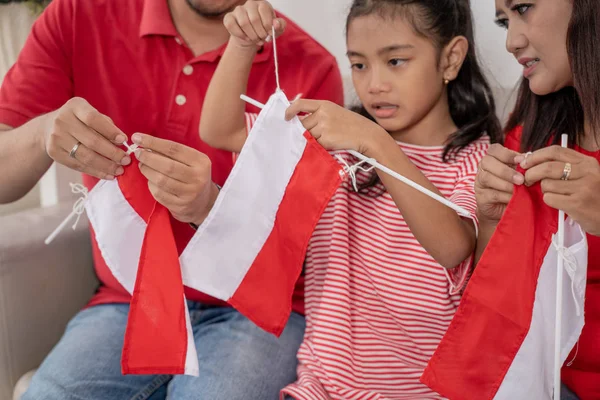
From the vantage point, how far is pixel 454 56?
1189mm

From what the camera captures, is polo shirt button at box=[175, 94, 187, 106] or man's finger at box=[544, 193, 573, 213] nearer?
man's finger at box=[544, 193, 573, 213]

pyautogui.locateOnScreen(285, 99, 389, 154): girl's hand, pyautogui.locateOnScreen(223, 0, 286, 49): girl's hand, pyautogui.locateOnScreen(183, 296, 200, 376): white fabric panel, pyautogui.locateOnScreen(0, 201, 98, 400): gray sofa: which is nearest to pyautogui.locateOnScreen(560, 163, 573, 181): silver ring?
pyautogui.locateOnScreen(285, 99, 389, 154): girl's hand

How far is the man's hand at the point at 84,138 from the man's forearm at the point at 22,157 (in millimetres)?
136

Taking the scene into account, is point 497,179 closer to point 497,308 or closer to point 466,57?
point 497,308

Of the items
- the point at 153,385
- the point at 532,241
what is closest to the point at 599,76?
the point at 532,241

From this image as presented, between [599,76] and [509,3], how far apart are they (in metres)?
0.18

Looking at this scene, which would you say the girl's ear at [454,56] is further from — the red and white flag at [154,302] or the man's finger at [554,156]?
the red and white flag at [154,302]

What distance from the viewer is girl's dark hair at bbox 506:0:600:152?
3.23ft

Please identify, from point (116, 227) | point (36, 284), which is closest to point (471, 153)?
point (116, 227)

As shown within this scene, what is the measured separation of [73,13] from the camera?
1.30 metres

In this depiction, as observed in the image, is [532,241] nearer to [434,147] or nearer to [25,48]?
[434,147]

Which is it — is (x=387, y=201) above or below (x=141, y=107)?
above

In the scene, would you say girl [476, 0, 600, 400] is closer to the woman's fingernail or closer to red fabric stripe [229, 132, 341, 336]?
the woman's fingernail

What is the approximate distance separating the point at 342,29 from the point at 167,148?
26.5 inches
